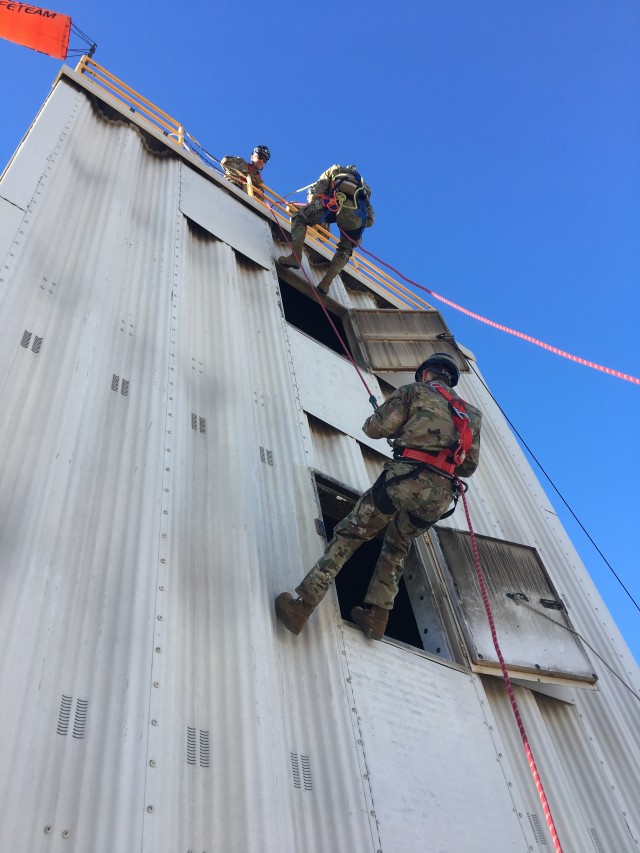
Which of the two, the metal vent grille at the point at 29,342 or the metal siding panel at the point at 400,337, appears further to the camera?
the metal siding panel at the point at 400,337

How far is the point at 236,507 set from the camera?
14.4ft

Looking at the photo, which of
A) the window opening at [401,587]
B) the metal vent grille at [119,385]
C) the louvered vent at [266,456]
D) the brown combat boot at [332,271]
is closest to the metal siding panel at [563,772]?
the window opening at [401,587]

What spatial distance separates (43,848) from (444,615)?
350 cm

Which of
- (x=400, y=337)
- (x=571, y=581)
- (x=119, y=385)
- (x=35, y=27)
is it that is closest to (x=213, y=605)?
(x=119, y=385)

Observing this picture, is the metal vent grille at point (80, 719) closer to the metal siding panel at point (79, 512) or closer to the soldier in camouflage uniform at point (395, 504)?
the metal siding panel at point (79, 512)

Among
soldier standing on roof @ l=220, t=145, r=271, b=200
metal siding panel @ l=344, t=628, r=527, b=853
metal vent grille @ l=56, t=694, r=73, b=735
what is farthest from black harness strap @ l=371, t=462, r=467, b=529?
soldier standing on roof @ l=220, t=145, r=271, b=200

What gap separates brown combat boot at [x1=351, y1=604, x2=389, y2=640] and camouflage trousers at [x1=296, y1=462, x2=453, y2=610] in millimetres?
48

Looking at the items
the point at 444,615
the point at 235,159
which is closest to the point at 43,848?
the point at 444,615

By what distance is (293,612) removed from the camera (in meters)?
3.87

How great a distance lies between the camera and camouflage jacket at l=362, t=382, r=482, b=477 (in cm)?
438

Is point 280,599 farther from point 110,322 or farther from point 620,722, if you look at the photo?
point 620,722

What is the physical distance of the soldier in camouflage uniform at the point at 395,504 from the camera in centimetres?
395

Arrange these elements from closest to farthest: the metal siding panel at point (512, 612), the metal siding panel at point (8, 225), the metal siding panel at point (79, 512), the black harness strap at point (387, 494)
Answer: the metal siding panel at point (79, 512)
the black harness strap at point (387, 494)
the metal siding panel at point (8, 225)
the metal siding panel at point (512, 612)

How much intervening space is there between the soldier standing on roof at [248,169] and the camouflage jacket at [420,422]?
6609 mm
